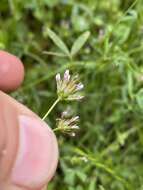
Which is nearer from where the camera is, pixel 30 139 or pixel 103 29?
pixel 30 139

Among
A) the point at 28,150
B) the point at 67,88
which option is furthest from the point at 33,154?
the point at 67,88

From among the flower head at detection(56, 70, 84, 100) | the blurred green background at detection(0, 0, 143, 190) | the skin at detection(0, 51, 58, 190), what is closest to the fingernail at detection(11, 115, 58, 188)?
the skin at detection(0, 51, 58, 190)

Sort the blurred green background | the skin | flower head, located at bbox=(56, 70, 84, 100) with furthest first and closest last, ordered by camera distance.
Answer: the blurred green background
flower head, located at bbox=(56, 70, 84, 100)
the skin

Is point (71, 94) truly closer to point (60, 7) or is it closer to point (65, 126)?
point (65, 126)

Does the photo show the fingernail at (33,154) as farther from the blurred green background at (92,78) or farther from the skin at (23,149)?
the blurred green background at (92,78)

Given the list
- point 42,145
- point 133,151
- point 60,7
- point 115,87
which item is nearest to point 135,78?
point 115,87

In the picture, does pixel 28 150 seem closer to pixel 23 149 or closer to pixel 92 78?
pixel 23 149

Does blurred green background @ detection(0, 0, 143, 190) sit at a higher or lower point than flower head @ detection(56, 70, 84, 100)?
lower

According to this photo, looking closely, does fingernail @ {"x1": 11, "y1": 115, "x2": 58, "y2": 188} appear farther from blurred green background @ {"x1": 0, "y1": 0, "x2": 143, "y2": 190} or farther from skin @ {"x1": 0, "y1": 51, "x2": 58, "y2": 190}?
blurred green background @ {"x1": 0, "y1": 0, "x2": 143, "y2": 190}

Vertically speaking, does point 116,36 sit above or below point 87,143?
above
